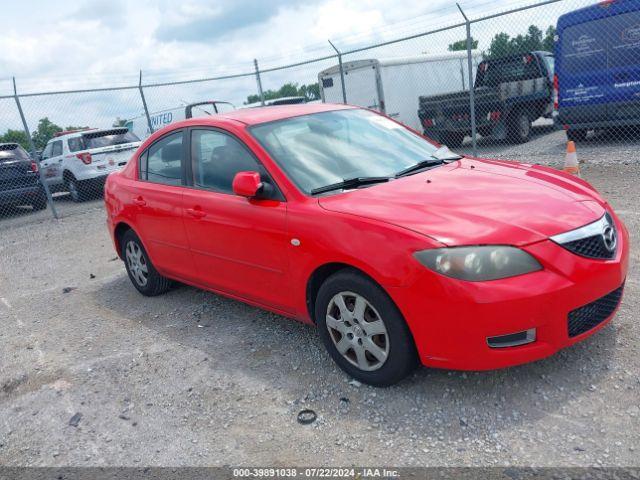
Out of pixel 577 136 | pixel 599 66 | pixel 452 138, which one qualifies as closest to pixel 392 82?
→ pixel 452 138

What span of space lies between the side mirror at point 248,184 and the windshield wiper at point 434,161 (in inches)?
35.6

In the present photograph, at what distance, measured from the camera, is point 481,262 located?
8.74 feet

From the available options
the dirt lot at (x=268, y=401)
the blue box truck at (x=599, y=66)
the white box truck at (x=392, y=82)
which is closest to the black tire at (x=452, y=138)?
the white box truck at (x=392, y=82)

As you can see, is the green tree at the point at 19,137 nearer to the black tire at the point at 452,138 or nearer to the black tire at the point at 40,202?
the black tire at the point at 40,202

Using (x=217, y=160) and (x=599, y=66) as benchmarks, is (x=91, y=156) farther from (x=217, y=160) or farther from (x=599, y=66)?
(x=599, y=66)

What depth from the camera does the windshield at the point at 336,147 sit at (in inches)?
140

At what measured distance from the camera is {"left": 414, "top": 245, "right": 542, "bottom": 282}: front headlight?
8.70 feet

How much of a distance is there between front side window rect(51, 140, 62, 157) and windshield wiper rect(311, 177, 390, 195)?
11557 millimetres

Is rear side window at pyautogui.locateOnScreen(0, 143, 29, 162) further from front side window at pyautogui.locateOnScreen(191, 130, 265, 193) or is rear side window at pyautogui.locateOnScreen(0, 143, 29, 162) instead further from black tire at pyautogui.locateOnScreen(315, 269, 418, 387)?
black tire at pyautogui.locateOnScreen(315, 269, 418, 387)

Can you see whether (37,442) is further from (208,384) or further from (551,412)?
(551,412)

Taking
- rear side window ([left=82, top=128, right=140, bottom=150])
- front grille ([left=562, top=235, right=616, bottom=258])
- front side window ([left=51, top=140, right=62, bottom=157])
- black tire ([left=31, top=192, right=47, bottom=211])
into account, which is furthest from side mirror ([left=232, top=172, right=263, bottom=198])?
front side window ([left=51, top=140, right=62, bottom=157])

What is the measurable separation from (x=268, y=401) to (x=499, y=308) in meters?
1.45

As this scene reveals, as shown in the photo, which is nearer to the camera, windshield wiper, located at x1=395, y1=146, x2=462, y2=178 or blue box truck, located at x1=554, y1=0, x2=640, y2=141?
windshield wiper, located at x1=395, y1=146, x2=462, y2=178

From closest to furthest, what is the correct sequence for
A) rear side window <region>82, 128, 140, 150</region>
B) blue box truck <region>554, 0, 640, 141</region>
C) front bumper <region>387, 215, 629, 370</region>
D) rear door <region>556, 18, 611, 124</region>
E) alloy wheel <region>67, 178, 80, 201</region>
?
front bumper <region>387, 215, 629, 370</region> → blue box truck <region>554, 0, 640, 141</region> → rear door <region>556, 18, 611, 124</region> → rear side window <region>82, 128, 140, 150</region> → alloy wheel <region>67, 178, 80, 201</region>
